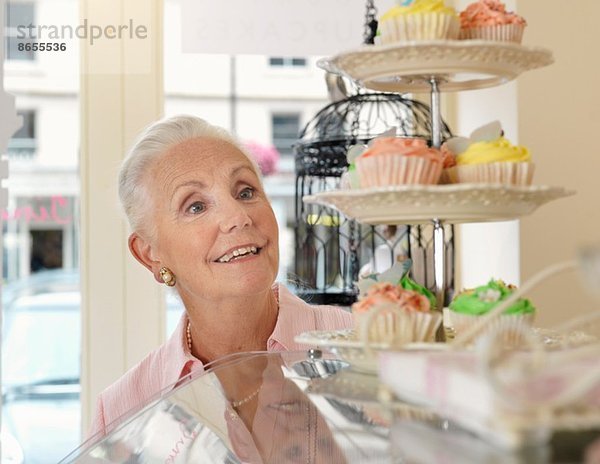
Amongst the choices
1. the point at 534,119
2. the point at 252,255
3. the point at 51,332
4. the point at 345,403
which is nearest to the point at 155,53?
the point at 51,332

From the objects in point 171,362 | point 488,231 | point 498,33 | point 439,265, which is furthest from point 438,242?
point 488,231

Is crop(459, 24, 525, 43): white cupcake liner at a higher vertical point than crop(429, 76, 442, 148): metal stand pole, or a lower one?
higher

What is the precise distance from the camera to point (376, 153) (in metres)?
1.03

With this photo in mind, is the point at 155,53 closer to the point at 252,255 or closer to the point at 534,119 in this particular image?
the point at 534,119

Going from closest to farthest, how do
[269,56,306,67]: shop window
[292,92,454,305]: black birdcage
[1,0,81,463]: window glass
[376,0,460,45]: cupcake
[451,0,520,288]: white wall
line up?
[376,0,460,45]: cupcake → [451,0,520,288]: white wall → [292,92,454,305]: black birdcage → [1,0,81,463]: window glass → [269,56,306,67]: shop window

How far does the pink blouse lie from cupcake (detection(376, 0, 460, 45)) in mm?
849

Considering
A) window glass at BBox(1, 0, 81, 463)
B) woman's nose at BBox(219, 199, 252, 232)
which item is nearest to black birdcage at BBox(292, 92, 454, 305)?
window glass at BBox(1, 0, 81, 463)

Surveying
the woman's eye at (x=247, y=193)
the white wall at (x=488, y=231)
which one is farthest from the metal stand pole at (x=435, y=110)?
the white wall at (x=488, y=231)

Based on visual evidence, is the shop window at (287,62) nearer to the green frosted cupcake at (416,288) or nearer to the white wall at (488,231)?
the white wall at (488,231)

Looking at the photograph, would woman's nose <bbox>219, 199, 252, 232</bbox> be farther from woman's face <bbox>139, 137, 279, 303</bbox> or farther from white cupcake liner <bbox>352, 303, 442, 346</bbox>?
white cupcake liner <bbox>352, 303, 442, 346</bbox>

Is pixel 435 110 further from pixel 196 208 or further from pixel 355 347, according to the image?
pixel 196 208

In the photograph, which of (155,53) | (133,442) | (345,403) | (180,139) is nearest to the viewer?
(345,403)

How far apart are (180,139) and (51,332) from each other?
140 cm

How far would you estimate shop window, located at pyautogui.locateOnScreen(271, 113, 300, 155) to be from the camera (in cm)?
328
